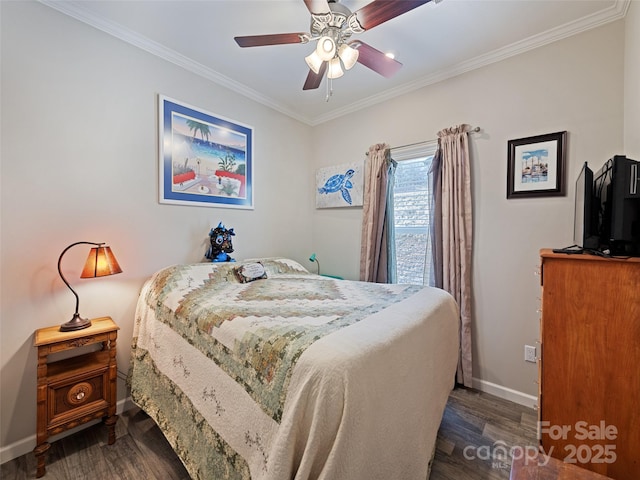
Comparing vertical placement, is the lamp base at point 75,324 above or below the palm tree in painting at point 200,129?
below

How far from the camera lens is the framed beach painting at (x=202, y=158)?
2279mm

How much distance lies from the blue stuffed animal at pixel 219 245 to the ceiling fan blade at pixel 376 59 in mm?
1795

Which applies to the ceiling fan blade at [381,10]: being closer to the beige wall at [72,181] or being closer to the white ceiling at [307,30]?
the white ceiling at [307,30]

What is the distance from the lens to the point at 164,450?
168cm

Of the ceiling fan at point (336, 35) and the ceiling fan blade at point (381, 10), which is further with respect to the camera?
the ceiling fan at point (336, 35)

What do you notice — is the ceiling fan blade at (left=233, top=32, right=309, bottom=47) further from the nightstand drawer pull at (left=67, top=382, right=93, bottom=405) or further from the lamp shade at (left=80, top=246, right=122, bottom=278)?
the nightstand drawer pull at (left=67, top=382, right=93, bottom=405)

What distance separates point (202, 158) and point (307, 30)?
1.37 meters

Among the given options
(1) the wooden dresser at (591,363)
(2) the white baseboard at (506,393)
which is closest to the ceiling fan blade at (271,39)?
(1) the wooden dresser at (591,363)

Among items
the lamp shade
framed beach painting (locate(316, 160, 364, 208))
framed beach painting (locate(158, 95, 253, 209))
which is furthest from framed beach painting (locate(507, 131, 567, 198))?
the lamp shade

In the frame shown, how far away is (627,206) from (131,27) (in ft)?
10.4

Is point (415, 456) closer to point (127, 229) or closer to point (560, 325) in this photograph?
point (560, 325)

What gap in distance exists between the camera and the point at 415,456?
3.86 ft

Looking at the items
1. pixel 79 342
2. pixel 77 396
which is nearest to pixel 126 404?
pixel 77 396

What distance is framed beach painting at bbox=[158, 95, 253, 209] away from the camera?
228 cm
